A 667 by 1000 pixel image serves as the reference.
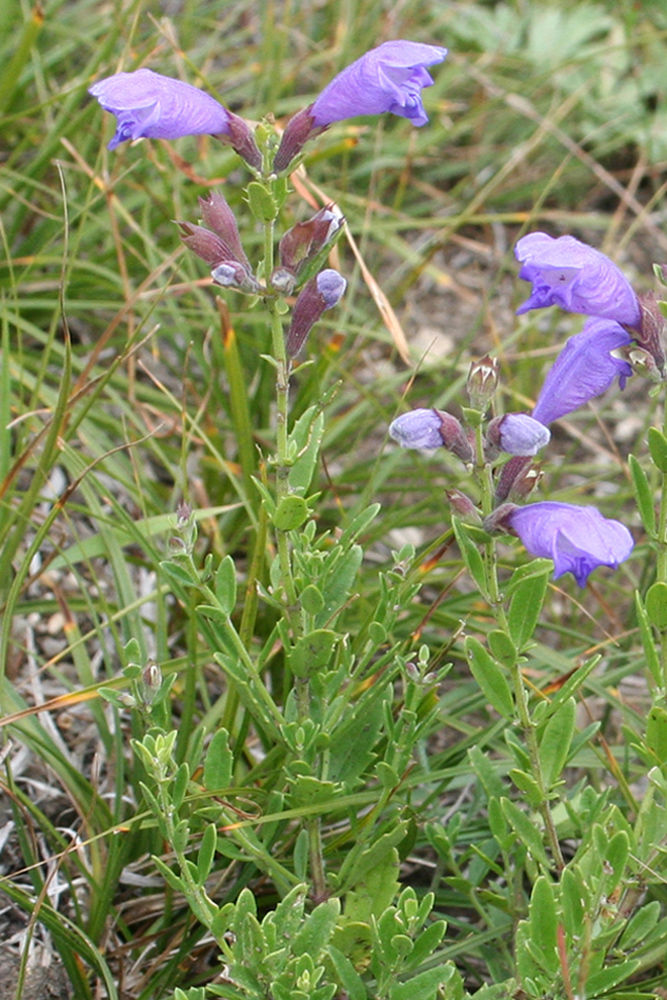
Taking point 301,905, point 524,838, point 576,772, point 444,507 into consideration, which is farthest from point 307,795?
point 444,507

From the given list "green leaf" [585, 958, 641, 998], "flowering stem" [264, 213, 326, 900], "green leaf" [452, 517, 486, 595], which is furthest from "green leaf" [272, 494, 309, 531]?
"green leaf" [585, 958, 641, 998]

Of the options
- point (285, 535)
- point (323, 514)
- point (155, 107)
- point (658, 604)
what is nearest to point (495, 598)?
point (658, 604)

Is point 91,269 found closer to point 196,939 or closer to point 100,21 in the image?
point 100,21

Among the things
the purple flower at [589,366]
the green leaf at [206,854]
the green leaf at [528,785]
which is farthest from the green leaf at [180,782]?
the purple flower at [589,366]

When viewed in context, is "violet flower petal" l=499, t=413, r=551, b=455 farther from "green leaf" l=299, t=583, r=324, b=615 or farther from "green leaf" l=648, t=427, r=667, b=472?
"green leaf" l=299, t=583, r=324, b=615

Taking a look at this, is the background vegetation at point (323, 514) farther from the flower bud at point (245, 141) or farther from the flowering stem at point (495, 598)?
the flower bud at point (245, 141)

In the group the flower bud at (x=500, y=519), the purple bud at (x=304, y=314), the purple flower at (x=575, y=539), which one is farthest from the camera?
the purple bud at (x=304, y=314)

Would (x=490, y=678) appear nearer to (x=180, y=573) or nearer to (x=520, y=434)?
(x=520, y=434)
